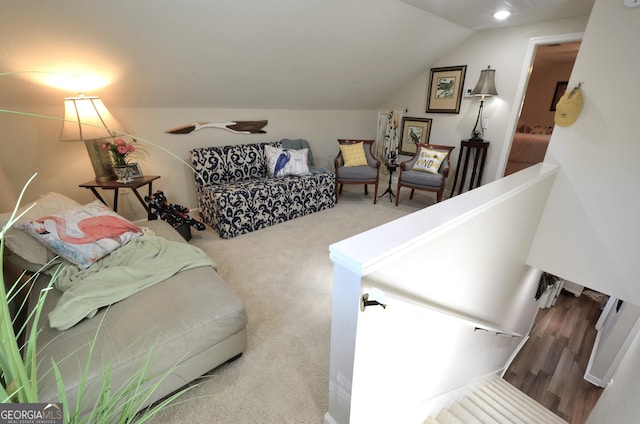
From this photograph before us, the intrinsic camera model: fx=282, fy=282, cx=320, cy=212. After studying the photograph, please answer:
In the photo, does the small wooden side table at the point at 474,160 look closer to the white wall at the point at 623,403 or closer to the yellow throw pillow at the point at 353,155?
the yellow throw pillow at the point at 353,155

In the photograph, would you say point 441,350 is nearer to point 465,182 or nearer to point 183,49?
point 183,49

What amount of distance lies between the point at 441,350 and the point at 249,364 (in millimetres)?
1098

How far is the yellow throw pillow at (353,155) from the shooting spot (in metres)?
4.14

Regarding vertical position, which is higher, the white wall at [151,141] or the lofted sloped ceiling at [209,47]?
the lofted sloped ceiling at [209,47]

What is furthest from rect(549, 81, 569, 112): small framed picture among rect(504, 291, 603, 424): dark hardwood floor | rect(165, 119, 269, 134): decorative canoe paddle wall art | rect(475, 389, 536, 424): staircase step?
rect(475, 389, 536, 424): staircase step

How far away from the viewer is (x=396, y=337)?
1.17m

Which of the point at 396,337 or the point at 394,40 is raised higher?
the point at 394,40

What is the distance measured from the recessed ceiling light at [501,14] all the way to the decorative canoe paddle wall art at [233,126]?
2.91 m

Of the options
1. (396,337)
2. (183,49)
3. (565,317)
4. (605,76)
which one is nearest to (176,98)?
(183,49)

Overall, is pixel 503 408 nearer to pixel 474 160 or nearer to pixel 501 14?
pixel 474 160

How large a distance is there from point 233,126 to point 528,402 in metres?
4.19

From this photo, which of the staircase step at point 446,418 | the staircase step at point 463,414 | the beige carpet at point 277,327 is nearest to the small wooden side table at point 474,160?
the beige carpet at point 277,327

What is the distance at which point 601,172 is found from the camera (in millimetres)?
2234

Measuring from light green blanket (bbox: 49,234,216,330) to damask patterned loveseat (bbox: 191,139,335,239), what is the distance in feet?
3.57
